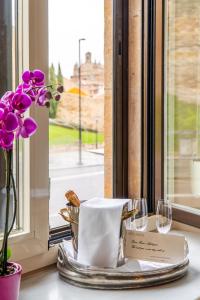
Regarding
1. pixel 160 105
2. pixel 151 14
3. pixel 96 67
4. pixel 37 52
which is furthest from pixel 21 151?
pixel 151 14

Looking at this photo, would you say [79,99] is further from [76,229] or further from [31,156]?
[76,229]

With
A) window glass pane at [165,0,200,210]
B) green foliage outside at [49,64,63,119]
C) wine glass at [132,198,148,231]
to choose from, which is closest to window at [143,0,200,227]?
window glass pane at [165,0,200,210]

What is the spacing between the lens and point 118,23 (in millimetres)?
1820

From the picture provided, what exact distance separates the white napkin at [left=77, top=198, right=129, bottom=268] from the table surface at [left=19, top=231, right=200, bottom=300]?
0.10 meters

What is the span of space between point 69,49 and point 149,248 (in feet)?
2.92

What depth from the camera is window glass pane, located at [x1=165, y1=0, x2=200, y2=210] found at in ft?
5.93

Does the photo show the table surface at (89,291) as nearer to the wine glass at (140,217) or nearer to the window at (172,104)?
the wine glass at (140,217)

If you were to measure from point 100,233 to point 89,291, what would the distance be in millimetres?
178

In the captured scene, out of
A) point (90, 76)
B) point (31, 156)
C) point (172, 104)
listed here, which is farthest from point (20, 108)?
point (172, 104)

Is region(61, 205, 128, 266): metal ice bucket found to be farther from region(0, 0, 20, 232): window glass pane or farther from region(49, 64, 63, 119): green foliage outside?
region(49, 64, 63, 119): green foliage outside

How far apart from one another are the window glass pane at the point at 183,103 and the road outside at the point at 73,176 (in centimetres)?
37

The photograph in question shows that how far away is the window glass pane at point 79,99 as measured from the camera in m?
1.53

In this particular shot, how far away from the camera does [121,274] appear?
118cm

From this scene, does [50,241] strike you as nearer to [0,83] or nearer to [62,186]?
[62,186]
